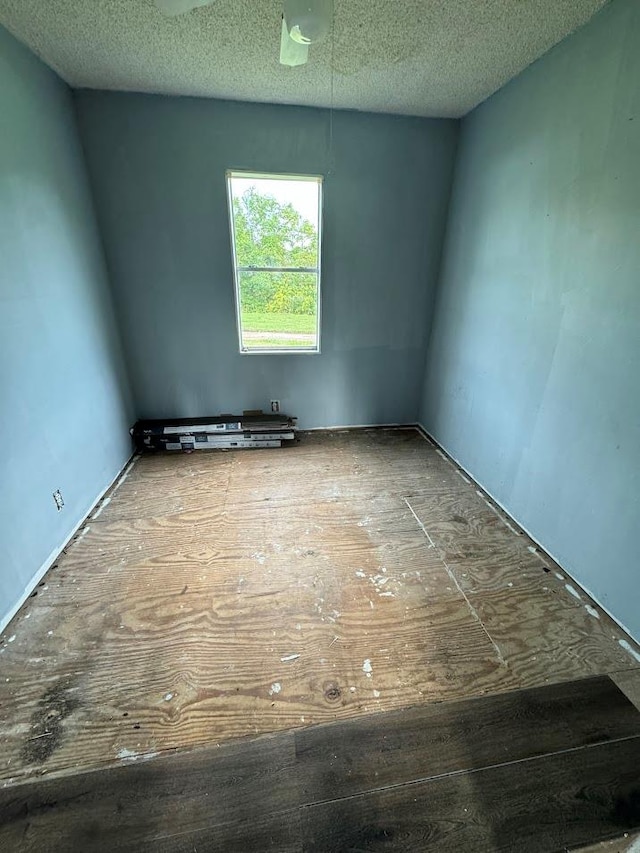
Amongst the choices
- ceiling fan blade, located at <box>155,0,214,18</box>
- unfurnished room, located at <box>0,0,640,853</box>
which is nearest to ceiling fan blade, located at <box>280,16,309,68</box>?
unfurnished room, located at <box>0,0,640,853</box>

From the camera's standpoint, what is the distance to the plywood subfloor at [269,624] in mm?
1260

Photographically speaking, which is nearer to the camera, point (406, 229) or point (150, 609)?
point (150, 609)

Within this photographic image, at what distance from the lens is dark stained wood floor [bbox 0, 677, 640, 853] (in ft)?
3.23

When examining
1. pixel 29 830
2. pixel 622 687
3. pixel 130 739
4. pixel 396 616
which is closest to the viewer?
pixel 29 830

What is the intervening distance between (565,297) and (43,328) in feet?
8.88

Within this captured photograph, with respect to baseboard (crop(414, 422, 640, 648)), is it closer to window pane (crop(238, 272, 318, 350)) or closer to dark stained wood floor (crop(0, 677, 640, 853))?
dark stained wood floor (crop(0, 677, 640, 853))

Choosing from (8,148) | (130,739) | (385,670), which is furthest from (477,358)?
(8,148)

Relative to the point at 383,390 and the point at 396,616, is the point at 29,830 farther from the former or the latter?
the point at 383,390

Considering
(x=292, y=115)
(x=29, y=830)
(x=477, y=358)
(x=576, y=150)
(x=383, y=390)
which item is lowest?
(x=29, y=830)

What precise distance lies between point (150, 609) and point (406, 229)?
308cm

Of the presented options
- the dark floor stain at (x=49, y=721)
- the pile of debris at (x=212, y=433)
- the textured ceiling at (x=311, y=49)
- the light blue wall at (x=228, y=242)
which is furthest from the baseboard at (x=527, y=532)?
the textured ceiling at (x=311, y=49)

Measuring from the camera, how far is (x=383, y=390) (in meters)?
3.38

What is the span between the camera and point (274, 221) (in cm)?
272

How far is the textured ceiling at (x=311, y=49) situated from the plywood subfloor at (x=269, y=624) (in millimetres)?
2471
